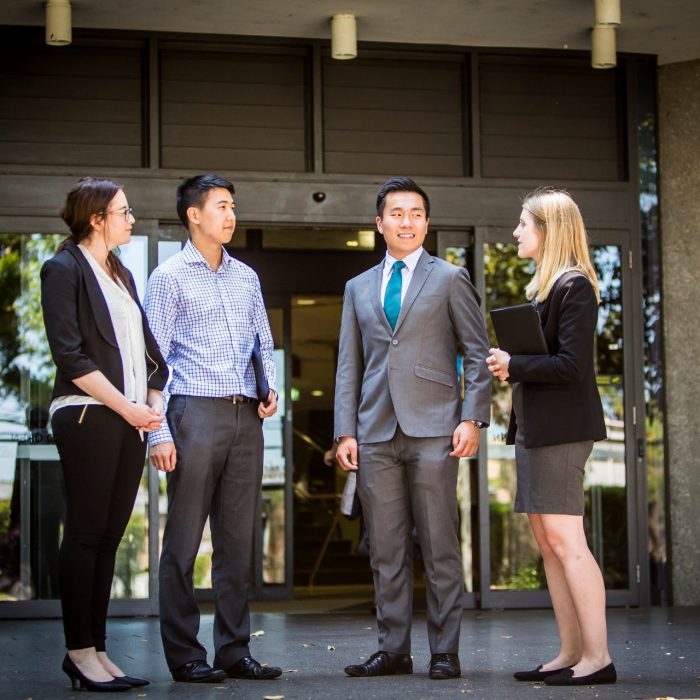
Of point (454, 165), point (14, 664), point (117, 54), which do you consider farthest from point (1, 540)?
point (454, 165)

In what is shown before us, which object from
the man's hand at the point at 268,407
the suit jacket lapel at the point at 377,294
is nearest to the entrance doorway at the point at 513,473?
the suit jacket lapel at the point at 377,294

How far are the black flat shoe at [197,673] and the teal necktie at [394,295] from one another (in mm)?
1442

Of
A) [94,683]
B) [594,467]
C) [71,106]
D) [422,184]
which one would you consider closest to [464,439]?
[94,683]

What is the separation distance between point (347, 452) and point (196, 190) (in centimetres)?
118

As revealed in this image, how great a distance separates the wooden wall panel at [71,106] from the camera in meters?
7.40

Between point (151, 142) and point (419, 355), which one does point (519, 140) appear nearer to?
point (151, 142)

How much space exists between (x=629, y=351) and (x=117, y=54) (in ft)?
11.7

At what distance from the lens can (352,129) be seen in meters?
7.73

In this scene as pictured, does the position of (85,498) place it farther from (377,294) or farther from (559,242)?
(559,242)

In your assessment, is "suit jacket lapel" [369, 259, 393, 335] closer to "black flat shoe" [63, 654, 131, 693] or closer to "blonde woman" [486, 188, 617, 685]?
"blonde woman" [486, 188, 617, 685]

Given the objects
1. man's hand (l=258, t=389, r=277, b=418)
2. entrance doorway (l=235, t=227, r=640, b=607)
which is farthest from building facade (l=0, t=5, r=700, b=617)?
man's hand (l=258, t=389, r=277, b=418)

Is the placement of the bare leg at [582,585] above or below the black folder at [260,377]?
below

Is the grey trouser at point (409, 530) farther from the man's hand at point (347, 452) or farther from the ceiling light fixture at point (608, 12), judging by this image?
the ceiling light fixture at point (608, 12)

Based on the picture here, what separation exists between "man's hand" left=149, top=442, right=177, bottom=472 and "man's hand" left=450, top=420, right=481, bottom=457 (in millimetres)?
1042
